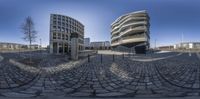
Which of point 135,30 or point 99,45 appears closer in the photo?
point 135,30

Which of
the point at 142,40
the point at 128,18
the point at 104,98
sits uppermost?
the point at 128,18

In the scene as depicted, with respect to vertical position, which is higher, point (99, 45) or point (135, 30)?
point (135, 30)

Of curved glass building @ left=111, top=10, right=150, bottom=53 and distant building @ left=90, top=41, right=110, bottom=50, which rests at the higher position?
curved glass building @ left=111, top=10, right=150, bottom=53

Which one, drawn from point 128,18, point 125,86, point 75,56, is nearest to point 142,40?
point 128,18

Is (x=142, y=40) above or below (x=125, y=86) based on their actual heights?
above

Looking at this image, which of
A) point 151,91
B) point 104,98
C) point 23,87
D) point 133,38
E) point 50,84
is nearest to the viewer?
point 104,98

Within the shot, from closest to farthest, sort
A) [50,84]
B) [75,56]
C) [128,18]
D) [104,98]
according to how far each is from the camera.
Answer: [104,98]
[50,84]
[75,56]
[128,18]

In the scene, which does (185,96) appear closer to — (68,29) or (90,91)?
(90,91)

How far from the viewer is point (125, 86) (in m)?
6.76

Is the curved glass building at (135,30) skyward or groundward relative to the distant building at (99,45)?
skyward

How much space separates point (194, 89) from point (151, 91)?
4.81 feet

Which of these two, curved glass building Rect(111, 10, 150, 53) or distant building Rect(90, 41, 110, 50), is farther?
curved glass building Rect(111, 10, 150, 53)

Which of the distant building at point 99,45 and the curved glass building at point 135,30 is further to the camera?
the curved glass building at point 135,30

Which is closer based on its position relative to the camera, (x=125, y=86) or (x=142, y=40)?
(x=125, y=86)
